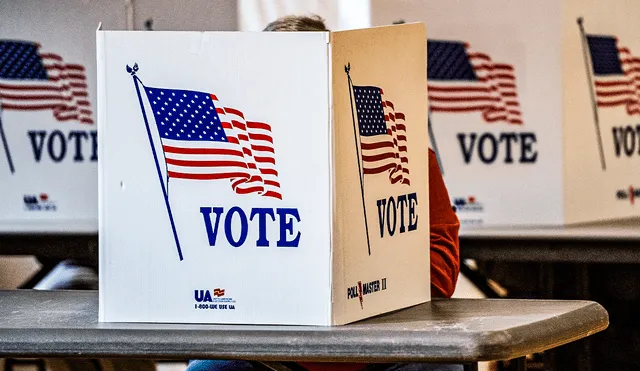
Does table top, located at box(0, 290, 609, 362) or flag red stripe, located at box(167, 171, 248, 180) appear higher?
flag red stripe, located at box(167, 171, 248, 180)

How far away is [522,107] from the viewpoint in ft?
8.82

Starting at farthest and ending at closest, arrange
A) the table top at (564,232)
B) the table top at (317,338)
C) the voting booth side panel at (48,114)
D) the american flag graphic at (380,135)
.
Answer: the voting booth side panel at (48,114)
the table top at (564,232)
the american flag graphic at (380,135)
the table top at (317,338)

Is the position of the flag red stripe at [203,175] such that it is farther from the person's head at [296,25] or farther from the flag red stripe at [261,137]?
the person's head at [296,25]

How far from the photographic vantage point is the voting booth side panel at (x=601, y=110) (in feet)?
8.74

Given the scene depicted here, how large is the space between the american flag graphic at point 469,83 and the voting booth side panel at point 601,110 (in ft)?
0.50

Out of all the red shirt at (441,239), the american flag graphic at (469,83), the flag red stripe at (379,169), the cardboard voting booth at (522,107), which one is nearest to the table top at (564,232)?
the cardboard voting booth at (522,107)

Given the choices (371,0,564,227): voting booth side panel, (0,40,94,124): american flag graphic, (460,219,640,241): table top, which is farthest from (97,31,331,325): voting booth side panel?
(0,40,94,124): american flag graphic

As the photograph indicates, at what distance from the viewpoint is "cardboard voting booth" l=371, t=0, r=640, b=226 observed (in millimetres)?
2652

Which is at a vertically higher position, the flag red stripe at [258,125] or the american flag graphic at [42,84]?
the american flag graphic at [42,84]

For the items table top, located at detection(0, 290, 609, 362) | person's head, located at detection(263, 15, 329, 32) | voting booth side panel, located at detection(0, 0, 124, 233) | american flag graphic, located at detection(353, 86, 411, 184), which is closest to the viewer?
table top, located at detection(0, 290, 609, 362)

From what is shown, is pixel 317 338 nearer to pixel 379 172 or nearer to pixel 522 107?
pixel 379 172

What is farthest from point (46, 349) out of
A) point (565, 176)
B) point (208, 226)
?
point (565, 176)

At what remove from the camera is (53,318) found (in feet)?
4.20

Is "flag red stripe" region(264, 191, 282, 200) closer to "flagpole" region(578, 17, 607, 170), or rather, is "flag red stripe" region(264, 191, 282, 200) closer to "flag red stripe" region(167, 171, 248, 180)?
"flag red stripe" region(167, 171, 248, 180)
